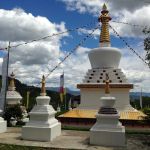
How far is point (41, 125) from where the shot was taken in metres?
13.9

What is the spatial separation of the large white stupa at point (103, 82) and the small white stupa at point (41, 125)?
751 cm

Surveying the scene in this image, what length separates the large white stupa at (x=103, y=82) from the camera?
22.5 m

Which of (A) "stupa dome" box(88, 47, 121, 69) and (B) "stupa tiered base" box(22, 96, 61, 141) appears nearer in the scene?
(B) "stupa tiered base" box(22, 96, 61, 141)

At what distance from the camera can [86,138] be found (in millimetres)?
14461

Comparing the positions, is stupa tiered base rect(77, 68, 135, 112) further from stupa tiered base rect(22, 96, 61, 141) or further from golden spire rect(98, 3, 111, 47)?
stupa tiered base rect(22, 96, 61, 141)

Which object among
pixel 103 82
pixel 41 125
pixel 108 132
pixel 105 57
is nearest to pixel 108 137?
pixel 108 132

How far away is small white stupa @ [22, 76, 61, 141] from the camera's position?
13633mm

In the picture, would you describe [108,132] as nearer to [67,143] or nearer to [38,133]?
[67,143]

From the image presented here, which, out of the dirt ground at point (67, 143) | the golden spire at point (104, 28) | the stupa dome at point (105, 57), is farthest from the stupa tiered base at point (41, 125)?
the golden spire at point (104, 28)

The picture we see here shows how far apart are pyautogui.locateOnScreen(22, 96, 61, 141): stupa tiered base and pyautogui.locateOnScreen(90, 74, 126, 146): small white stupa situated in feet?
6.65

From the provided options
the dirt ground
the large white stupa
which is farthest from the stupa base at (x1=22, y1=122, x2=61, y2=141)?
the large white stupa

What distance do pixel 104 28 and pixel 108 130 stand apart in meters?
14.0

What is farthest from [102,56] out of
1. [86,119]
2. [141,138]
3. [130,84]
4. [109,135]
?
[109,135]

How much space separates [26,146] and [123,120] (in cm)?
972
